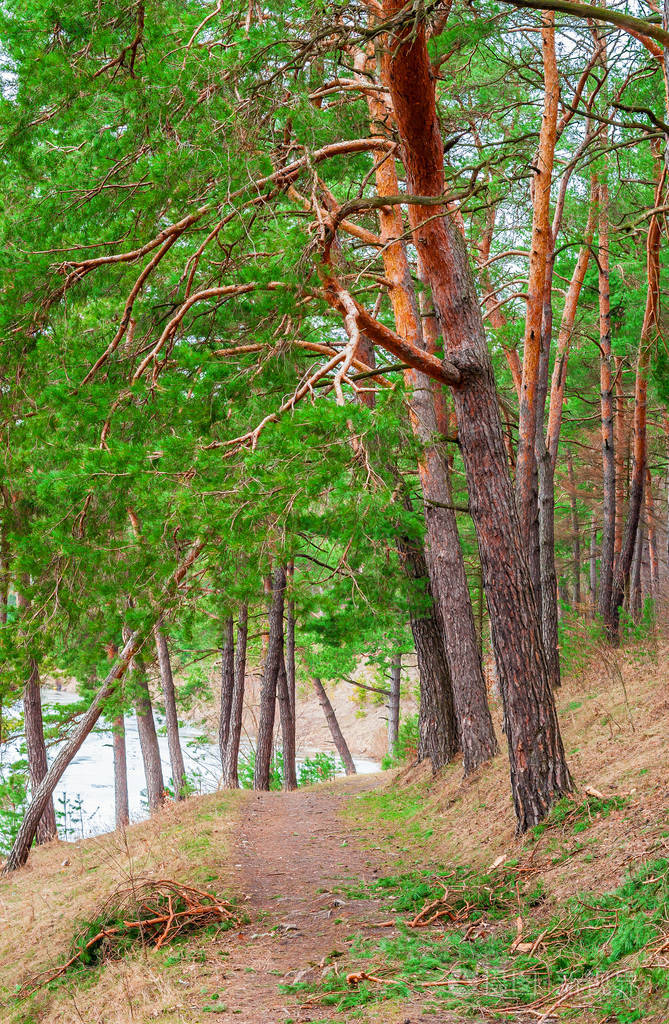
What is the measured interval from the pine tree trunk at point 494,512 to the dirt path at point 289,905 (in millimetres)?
1728

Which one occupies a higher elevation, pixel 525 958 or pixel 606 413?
A: pixel 606 413

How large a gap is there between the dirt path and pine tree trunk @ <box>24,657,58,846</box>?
354 cm

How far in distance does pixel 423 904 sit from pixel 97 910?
288cm

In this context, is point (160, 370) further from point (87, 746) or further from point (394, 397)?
point (87, 746)

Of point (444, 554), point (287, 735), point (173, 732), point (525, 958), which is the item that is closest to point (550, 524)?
point (444, 554)

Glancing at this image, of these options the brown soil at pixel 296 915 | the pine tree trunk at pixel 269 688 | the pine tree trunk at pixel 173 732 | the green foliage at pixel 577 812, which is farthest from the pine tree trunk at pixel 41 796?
the green foliage at pixel 577 812

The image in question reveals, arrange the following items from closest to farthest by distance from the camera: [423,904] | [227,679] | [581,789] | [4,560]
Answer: [423,904] < [581,789] < [4,560] < [227,679]

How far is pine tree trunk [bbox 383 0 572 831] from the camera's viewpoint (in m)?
6.30

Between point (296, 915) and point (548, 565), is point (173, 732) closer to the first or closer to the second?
point (548, 565)

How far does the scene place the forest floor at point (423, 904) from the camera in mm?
3787

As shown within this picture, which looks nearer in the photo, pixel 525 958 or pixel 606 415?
pixel 525 958

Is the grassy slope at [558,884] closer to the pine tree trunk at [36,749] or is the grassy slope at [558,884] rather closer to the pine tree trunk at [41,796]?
the pine tree trunk at [41,796]

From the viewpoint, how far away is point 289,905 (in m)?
6.43

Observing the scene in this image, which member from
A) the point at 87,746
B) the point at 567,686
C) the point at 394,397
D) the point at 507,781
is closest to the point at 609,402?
the point at 567,686
